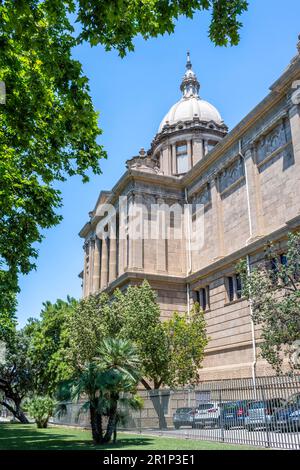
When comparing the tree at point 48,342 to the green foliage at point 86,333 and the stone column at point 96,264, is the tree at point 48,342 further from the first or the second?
the green foliage at point 86,333

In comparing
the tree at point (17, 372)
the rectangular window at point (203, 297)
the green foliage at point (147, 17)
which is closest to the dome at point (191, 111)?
the rectangular window at point (203, 297)

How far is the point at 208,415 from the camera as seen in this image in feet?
54.7

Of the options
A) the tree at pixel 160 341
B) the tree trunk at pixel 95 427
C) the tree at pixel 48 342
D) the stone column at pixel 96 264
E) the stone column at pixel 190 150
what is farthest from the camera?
the stone column at pixel 190 150

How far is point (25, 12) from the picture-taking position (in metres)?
7.43

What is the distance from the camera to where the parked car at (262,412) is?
13.5 m

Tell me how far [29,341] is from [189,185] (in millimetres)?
23951

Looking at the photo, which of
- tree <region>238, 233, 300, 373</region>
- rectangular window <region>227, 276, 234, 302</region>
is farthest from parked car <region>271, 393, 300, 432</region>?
rectangular window <region>227, 276, 234, 302</region>

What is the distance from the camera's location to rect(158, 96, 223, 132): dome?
51.6m

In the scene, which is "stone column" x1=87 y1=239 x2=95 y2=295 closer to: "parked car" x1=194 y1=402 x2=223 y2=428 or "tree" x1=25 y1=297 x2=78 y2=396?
"tree" x1=25 y1=297 x2=78 y2=396

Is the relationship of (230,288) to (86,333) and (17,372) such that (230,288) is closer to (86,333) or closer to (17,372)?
(86,333)

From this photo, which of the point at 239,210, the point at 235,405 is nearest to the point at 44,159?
the point at 235,405

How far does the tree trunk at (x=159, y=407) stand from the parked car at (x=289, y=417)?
8541 mm

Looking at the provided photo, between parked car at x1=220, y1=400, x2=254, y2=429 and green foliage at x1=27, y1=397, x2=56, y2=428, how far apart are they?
19087 mm
